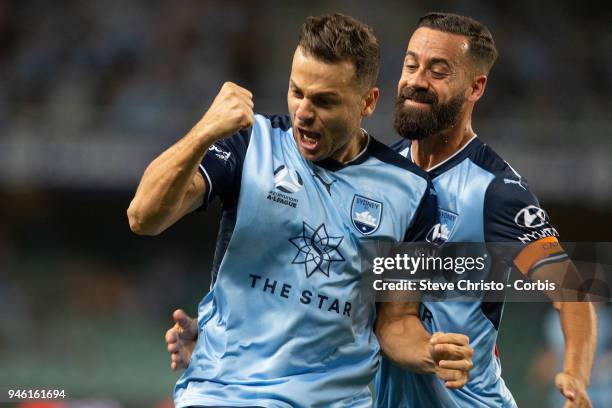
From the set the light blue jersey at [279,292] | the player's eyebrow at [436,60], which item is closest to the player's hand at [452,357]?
the light blue jersey at [279,292]

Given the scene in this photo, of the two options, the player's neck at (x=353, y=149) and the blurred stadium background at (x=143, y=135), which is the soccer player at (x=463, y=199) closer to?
the player's neck at (x=353, y=149)

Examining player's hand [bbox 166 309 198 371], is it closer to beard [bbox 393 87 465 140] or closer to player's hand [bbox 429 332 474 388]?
player's hand [bbox 429 332 474 388]

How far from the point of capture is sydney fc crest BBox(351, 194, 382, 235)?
12.9 ft

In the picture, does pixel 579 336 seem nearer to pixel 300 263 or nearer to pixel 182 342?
pixel 300 263

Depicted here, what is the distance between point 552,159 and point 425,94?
8.33m

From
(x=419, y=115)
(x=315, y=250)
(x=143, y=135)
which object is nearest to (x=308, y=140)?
(x=315, y=250)

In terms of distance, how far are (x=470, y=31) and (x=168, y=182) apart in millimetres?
1894

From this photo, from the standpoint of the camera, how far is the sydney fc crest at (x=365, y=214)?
3.94 meters

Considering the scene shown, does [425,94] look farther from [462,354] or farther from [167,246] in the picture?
[167,246]

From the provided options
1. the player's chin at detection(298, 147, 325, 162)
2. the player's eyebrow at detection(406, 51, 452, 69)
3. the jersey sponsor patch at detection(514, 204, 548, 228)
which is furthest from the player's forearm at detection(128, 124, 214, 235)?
the jersey sponsor patch at detection(514, 204, 548, 228)

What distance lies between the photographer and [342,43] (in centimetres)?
384

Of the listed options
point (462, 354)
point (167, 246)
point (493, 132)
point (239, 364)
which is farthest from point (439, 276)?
point (167, 246)

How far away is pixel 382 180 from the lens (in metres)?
4.07

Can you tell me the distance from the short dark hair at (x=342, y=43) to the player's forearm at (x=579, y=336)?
1.38 meters
